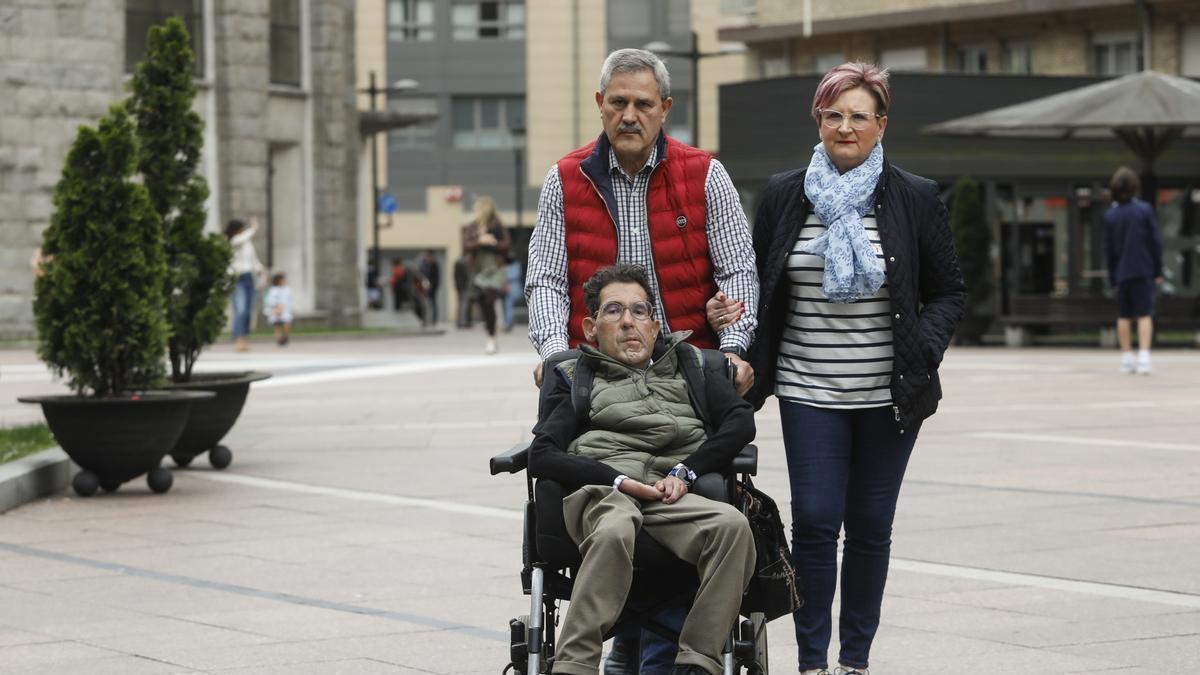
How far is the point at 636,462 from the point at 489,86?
204ft

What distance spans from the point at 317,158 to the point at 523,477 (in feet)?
79.8

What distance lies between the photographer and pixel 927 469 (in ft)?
39.3

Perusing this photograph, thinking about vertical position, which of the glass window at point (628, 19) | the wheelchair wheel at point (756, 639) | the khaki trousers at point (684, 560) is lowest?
the wheelchair wheel at point (756, 639)

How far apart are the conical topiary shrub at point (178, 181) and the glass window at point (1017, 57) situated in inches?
1375

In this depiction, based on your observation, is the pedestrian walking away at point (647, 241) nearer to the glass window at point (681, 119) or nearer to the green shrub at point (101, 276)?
the green shrub at point (101, 276)

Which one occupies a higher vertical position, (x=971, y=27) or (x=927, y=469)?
(x=971, y=27)

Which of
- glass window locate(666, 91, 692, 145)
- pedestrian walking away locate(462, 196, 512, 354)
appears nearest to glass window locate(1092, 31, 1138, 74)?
pedestrian walking away locate(462, 196, 512, 354)

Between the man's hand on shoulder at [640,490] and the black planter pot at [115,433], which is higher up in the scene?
the man's hand on shoulder at [640,490]

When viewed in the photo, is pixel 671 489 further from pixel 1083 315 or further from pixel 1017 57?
pixel 1017 57

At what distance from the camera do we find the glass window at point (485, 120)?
66688mm

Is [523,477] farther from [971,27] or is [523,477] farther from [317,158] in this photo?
[971,27]

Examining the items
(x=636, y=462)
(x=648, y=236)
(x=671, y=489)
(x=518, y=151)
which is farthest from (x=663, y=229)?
(x=518, y=151)

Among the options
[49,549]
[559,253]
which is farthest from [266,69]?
[559,253]

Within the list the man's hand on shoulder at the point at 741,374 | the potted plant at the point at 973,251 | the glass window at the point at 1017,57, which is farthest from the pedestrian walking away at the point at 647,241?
the glass window at the point at 1017,57
